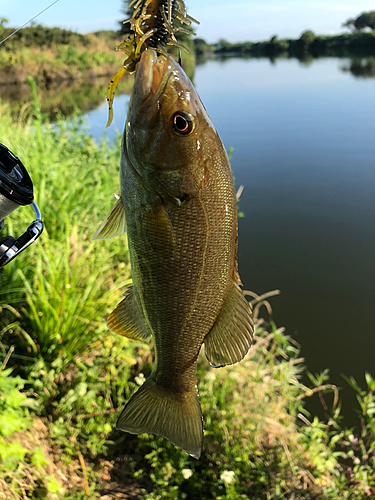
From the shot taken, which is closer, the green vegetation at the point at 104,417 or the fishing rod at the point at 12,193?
the fishing rod at the point at 12,193

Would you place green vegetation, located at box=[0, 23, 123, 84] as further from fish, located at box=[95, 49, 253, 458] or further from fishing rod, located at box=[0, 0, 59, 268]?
fish, located at box=[95, 49, 253, 458]

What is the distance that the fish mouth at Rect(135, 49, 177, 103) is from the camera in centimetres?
103

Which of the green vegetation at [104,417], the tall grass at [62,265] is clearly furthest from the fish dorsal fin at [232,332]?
the tall grass at [62,265]

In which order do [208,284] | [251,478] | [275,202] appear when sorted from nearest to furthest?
[208,284]
[251,478]
[275,202]

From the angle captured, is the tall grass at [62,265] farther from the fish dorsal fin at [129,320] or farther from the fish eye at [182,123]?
the fish eye at [182,123]

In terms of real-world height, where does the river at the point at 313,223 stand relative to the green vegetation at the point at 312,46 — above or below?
below

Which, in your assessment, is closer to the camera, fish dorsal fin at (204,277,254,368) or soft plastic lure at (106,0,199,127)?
soft plastic lure at (106,0,199,127)

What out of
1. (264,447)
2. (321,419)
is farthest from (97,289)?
(321,419)

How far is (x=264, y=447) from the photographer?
321 centimetres

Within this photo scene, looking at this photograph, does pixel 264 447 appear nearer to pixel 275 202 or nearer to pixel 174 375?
pixel 174 375

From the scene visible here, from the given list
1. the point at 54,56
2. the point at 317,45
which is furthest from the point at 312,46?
the point at 54,56

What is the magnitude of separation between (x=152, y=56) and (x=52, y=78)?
28.2 metres

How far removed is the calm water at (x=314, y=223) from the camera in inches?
248

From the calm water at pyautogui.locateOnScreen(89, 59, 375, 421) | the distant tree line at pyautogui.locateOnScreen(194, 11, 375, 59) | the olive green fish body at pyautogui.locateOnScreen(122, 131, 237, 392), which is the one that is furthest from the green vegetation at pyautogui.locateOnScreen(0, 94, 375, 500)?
the distant tree line at pyautogui.locateOnScreen(194, 11, 375, 59)
